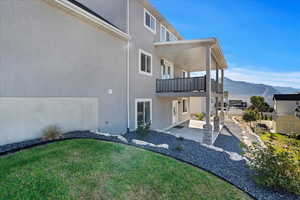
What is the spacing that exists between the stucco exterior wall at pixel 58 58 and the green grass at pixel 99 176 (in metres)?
2.18

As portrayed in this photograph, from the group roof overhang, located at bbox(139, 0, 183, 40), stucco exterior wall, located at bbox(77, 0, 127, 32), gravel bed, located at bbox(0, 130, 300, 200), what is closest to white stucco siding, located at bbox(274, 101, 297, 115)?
roof overhang, located at bbox(139, 0, 183, 40)

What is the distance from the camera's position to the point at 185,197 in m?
3.38

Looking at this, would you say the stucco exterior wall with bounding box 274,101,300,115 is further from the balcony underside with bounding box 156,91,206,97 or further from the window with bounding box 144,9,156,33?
the window with bounding box 144,9,156,33

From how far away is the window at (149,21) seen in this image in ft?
36.1

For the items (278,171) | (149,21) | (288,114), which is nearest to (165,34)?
(149,21)

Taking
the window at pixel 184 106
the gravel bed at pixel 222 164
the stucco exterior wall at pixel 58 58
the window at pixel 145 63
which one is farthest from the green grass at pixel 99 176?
the window at pixel 184 106

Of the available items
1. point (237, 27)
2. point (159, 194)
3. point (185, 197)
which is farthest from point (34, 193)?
point (237, 27)

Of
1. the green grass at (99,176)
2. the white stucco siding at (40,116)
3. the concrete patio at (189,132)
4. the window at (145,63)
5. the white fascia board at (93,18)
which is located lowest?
the concrete patio at (189,132)

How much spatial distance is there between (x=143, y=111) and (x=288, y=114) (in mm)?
20913

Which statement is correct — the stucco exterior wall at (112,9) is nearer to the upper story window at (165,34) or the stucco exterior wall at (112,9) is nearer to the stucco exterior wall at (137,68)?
the stucco exterior wall at (137,68)

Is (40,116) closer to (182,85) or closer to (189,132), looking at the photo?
(182,85)

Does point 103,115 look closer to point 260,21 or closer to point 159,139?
point 159,139

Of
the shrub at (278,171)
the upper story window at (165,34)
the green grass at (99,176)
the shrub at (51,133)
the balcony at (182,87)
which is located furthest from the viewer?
the upper story window at (165,34)

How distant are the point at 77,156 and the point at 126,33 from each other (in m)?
7.26
